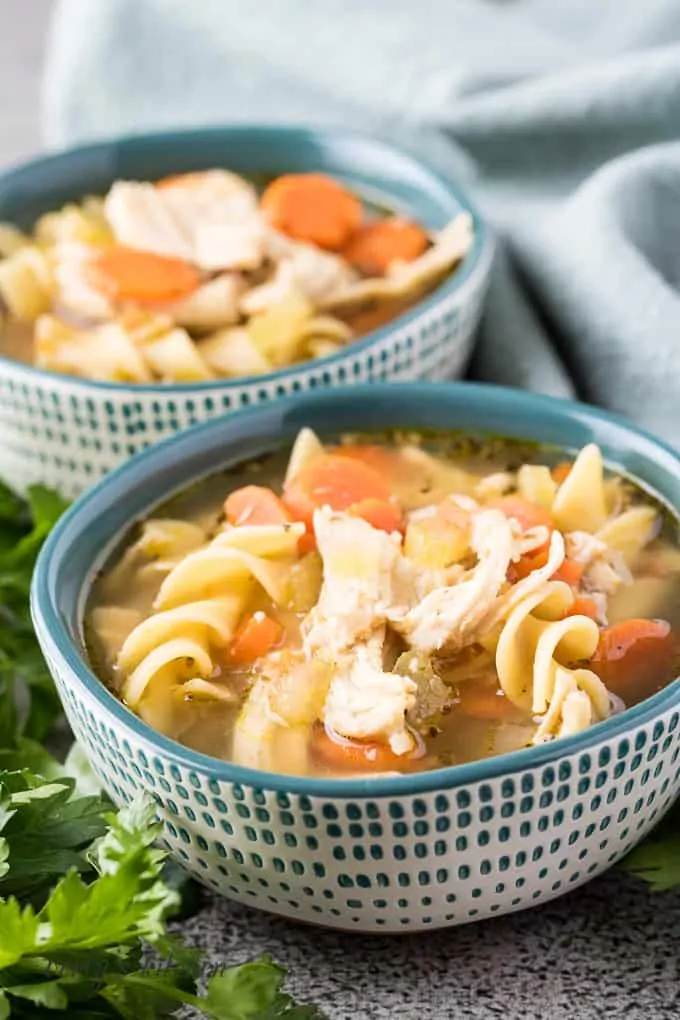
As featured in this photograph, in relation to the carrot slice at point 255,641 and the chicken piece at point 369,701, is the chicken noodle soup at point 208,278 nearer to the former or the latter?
the carrot slice at point 255,641

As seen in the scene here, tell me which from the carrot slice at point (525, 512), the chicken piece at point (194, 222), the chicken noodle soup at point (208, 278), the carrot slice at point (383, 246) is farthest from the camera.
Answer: the carrot slice at point (383, 246)

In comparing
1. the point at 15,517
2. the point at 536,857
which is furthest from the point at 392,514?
the point at 15,517

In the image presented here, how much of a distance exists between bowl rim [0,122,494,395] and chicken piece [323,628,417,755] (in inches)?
36.3

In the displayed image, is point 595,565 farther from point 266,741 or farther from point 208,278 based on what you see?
point 208,278

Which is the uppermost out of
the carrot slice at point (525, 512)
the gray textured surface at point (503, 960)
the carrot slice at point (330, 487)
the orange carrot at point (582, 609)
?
the carrot slice at point (525, 512)

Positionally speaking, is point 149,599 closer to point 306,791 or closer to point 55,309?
point 306,791

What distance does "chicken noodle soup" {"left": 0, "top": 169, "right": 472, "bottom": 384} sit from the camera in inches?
144

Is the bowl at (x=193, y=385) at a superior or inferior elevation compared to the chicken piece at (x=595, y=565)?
inferior

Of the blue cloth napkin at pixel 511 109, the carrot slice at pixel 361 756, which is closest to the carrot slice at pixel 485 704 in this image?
the carrot slice at pixel 361 756

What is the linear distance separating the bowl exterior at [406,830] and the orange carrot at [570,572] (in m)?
0.36

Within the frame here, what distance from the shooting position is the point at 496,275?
414cm

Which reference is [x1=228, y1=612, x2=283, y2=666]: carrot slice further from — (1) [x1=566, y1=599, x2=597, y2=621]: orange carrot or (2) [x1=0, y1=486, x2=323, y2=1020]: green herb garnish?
(1) [x1=566, y1=599, x2=597, y2=621]: orange carrot

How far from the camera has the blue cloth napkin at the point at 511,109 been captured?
3.82m

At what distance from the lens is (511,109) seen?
14.0ft
